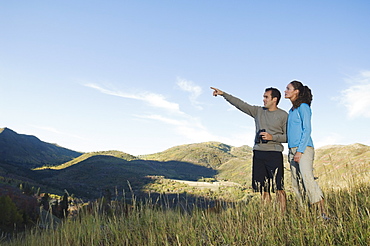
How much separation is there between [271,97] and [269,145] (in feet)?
2.39

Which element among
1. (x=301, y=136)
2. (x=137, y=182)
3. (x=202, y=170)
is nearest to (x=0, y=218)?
(x=301, y=136)

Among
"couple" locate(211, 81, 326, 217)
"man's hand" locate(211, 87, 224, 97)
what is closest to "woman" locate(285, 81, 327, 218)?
"couple" locate(211, 81, 326, 217)

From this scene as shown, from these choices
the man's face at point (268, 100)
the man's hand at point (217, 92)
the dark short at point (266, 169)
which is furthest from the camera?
the man's hand at point (217, 92)

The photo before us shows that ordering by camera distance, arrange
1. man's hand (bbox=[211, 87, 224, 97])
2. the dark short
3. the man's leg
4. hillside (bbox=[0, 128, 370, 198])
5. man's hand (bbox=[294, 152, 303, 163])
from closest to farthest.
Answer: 1. man's hand (bbox=[294, 152, 303, 163])
2. the man's leg
3. the dark short
4. man's hand (bbox=[211, 87, 224, 97])
5. hillside (bbox=[0, 128, 370, 198])

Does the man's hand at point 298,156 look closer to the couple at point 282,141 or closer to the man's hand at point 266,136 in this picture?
the couple at point 282,141

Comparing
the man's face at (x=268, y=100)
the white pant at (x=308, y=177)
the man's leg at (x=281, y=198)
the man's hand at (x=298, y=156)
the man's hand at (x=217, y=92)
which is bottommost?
the man's leg at (x=281, y=198)

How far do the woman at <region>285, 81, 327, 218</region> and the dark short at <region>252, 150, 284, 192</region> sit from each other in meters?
0.19

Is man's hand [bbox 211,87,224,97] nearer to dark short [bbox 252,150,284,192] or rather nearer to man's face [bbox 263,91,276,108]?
man's face [bbox 263,91,276,108]

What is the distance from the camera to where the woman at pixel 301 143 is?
11.2 feet

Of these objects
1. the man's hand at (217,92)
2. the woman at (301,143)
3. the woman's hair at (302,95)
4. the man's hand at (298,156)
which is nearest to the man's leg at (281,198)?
the woman at (301,143)

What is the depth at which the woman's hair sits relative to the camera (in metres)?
3.73

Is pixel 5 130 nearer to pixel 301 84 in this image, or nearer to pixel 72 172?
pixel 72 172

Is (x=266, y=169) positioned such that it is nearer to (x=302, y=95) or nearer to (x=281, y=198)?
(x=281, y=198)

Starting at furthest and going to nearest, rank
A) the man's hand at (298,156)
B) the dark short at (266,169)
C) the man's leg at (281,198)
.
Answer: the dark short at (266,169), the man's leg at (281,198), the man's hand at (298,156)
